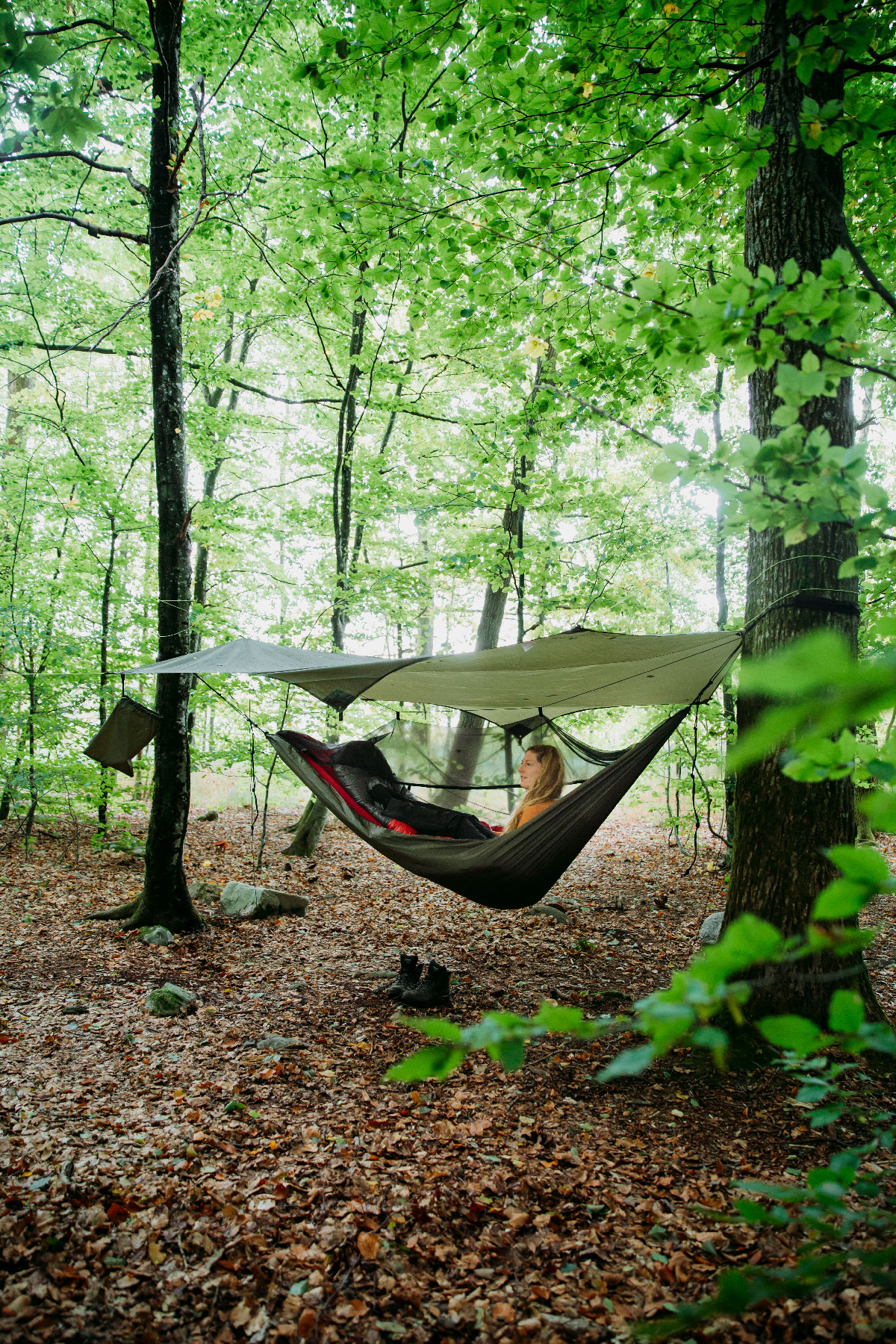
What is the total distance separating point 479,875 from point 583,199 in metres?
2.46

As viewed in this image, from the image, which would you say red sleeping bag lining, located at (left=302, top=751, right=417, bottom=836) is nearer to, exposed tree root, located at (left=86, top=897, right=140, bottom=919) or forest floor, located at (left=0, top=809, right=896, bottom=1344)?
forest floor, located at (left=0, top=809, right=896, bottom=1344)

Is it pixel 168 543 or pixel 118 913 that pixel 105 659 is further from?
pixel 118 913

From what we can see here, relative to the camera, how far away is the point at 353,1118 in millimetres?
1664

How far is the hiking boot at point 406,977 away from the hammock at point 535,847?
36 cm

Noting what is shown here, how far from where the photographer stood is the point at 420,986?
2.34m

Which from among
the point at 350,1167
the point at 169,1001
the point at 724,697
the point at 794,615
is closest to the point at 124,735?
the point at 169,1001

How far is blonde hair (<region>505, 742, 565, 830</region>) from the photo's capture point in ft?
9.80

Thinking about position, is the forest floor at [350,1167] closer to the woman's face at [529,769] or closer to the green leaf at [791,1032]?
the green leaf at [791,1032]

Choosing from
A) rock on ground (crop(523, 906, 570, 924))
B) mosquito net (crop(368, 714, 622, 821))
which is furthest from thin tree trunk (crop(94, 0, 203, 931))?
rock on ground (crop(523, 906, 570, 924))

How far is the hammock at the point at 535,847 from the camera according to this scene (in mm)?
2102

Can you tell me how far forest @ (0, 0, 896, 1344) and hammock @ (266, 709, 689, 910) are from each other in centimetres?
1

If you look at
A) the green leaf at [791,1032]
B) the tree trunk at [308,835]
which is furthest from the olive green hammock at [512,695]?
the tree trunk at [308,835]

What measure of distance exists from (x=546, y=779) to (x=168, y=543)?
6.96ft

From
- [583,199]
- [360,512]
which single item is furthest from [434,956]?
[360,512]
